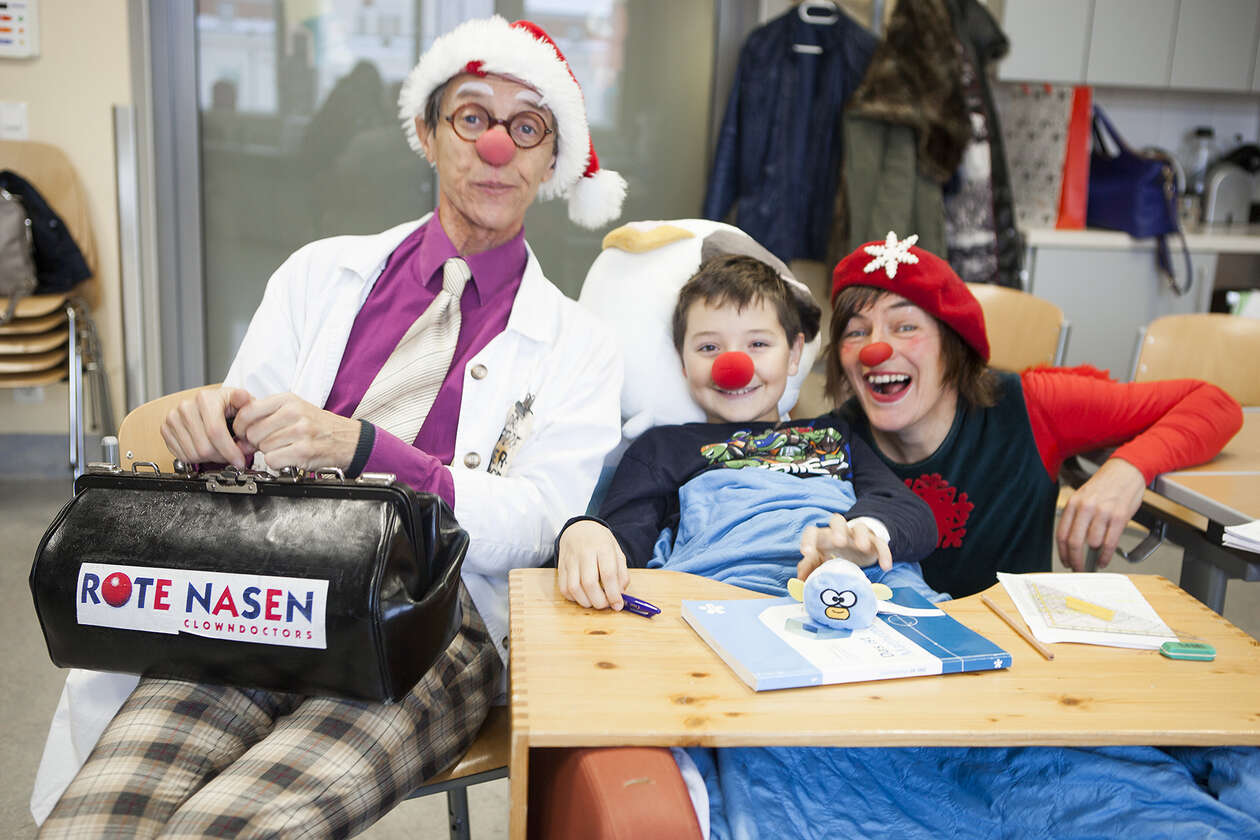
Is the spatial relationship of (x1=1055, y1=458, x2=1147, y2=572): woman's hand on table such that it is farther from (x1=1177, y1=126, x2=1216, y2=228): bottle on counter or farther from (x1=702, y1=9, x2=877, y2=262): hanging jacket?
(x1=1177, y1=126, x2=1216, y2=228): bottle on counter

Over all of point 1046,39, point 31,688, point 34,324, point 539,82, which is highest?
point 1046,39

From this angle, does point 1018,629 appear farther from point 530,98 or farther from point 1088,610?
point 530,98

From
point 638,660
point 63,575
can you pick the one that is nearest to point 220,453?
point 63,575

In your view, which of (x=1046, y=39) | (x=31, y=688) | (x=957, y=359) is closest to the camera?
(x=957, y=359)

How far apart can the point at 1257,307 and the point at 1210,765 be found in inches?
88.2

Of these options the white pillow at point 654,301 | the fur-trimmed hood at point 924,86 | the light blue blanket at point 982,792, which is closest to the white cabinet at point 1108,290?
the fur-trimmed hood at point 924,86

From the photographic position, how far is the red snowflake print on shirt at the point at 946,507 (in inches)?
65.6

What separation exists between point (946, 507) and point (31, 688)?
1.98m

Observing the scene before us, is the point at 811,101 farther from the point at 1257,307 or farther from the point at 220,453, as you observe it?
the point at 220,453

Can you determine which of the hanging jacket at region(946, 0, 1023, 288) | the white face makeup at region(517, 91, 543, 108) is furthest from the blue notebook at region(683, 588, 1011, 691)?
the hanging jacket at region(946, 0, 1023, 288)

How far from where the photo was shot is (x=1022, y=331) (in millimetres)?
2436

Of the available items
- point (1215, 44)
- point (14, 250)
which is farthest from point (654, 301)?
point (1215, 44)

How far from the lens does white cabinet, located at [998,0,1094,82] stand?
379 cm

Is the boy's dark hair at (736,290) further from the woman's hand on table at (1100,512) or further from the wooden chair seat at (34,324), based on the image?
the wooden chair seat at (34,324)
